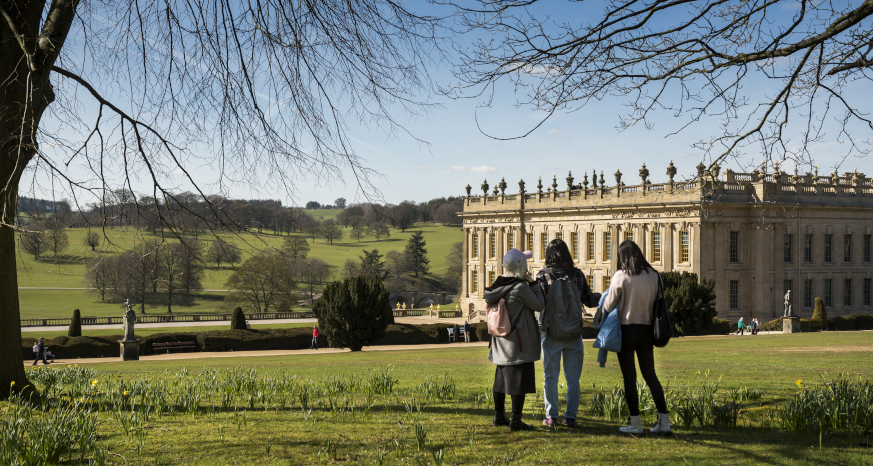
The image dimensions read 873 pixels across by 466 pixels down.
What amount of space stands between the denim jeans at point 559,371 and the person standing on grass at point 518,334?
0.69ft

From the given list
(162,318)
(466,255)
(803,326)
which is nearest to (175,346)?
(162,318)

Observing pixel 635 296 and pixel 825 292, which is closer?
pixel 635 296

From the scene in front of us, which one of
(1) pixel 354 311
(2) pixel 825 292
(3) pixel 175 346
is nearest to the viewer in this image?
(1) pixel 354 311

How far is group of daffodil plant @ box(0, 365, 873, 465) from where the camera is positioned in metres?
5.33

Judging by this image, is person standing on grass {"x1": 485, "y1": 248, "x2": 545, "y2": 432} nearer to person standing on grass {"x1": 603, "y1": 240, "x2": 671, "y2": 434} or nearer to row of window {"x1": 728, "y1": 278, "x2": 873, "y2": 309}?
person standing on grass {"x1": 603, "y1": 240, "x2": 671, "y2": 434}

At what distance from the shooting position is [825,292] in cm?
5306

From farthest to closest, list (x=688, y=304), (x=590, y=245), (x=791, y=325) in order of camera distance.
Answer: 1. (x=590, y=245)
2. (x=791, y=325)
3. (x=688, y=304)

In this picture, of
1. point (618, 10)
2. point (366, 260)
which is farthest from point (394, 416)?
point (366, 260)

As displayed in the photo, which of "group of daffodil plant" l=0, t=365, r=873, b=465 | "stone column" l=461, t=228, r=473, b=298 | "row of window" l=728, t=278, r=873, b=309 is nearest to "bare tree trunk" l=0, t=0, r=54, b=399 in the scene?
"group of daffodil plant" l=0, t=365, r=873, b=465

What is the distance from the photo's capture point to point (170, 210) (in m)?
6.82

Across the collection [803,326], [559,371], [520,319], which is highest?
[520,319]

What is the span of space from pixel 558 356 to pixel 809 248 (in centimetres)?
5317

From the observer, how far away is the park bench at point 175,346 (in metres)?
34.6

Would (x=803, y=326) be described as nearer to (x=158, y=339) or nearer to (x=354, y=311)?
(x=354, y=311)
